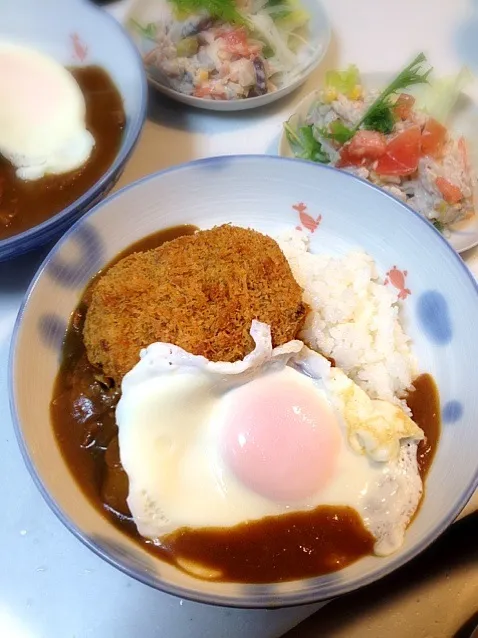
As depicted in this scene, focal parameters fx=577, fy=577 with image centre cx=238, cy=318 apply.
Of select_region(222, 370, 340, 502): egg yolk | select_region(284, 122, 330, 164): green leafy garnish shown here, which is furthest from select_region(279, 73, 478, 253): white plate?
select_region(222, 370, 340, 502): egg yolk

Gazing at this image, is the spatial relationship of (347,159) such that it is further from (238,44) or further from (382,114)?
(238,44)

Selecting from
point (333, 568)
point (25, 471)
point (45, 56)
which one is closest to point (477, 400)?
point (333, 568)

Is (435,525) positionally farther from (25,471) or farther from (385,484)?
(25,471)

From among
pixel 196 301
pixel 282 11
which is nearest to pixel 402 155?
pixel 282 11

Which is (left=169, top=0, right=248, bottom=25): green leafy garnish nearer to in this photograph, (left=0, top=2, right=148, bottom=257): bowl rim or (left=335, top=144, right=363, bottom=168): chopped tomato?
(left=0, top=2, right=148, bottom=257): bowl rim

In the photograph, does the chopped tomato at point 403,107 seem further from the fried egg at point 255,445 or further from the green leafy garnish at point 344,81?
the fried egg at point 255,445
